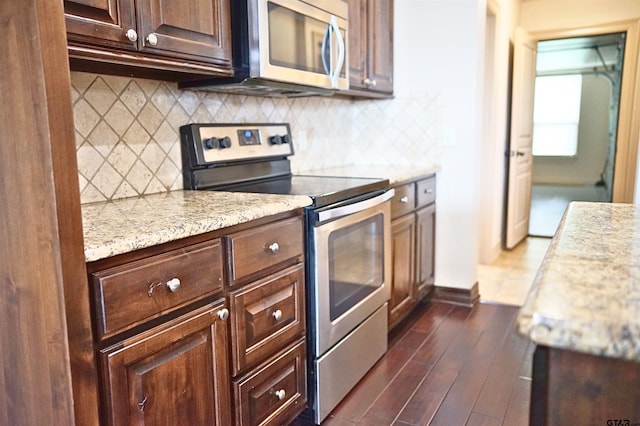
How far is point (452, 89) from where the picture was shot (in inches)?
122

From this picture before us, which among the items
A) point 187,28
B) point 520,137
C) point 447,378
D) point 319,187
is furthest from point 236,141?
point 520,137

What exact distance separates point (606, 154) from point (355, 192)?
20.4 ft

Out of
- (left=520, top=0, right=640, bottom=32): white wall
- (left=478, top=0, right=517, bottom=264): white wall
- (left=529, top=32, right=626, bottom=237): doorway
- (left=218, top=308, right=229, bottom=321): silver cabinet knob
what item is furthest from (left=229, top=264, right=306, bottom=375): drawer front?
(left=529, top=32, right=626, bottom=237): doorway

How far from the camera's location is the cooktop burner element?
6.57ft

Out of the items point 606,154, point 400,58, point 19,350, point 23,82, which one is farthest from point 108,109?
point 606,154

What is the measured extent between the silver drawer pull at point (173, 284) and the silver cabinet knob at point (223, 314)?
192mm

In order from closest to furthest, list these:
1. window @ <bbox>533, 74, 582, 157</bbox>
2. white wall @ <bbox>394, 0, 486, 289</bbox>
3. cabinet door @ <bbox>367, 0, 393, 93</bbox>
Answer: cabinet door @ <bbox>367, 0, 393, 93</bbox>
white wall @ <bbox>394, 0, 486, 289</bbox>
window @ <bbox>533, 74, 582, 157</bbox>

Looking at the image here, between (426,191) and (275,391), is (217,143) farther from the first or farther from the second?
(426,191)

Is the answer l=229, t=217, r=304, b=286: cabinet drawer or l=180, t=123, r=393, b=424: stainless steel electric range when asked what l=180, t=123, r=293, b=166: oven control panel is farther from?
l=229, t=217, r=304, b=286: cabinet drawer

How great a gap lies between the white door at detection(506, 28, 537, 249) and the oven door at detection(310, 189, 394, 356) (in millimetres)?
2545

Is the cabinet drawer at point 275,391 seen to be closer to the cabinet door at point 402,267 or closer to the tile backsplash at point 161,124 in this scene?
the tile backsplash at point 161,124

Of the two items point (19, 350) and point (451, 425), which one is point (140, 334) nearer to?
point (19, 350)

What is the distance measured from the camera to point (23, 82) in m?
0.91

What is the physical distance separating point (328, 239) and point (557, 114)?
252 inches
